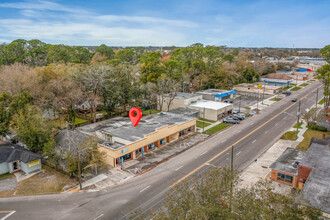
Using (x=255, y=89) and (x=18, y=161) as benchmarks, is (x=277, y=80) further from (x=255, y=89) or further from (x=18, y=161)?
(x=18, y=161)

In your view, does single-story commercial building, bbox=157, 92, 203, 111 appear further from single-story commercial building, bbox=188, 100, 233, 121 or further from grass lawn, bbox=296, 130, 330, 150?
grass lawn, bbox=296, 130, 330, 150

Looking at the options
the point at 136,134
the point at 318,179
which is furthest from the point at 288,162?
the point at 136,134

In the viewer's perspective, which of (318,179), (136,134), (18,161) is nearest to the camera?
(318,179)

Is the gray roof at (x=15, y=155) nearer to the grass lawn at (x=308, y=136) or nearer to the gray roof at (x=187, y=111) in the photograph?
the gray roof at (x=187, y=111)

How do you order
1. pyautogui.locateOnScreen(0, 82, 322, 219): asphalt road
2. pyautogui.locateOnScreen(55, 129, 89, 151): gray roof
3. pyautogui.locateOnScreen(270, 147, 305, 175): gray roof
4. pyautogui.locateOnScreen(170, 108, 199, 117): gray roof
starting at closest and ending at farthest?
pyautogui.locateOnScreen(0, 82, 322, 219): asphalt road → pyautogui.locateOnScreen(270, 147, 305, 175): gray roof → pyautogui.locateOnScreen(55, 129, 89, 151): gray roof → pyautogui.locateOnScreen(170, 108, 199, 117): gray roof

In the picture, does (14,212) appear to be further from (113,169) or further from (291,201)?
(291,201)

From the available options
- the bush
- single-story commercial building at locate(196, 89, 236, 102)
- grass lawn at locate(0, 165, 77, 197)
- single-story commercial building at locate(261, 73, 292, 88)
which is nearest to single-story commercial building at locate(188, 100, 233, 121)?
single-story commercial building at locate(196, 89, 236, 102)
